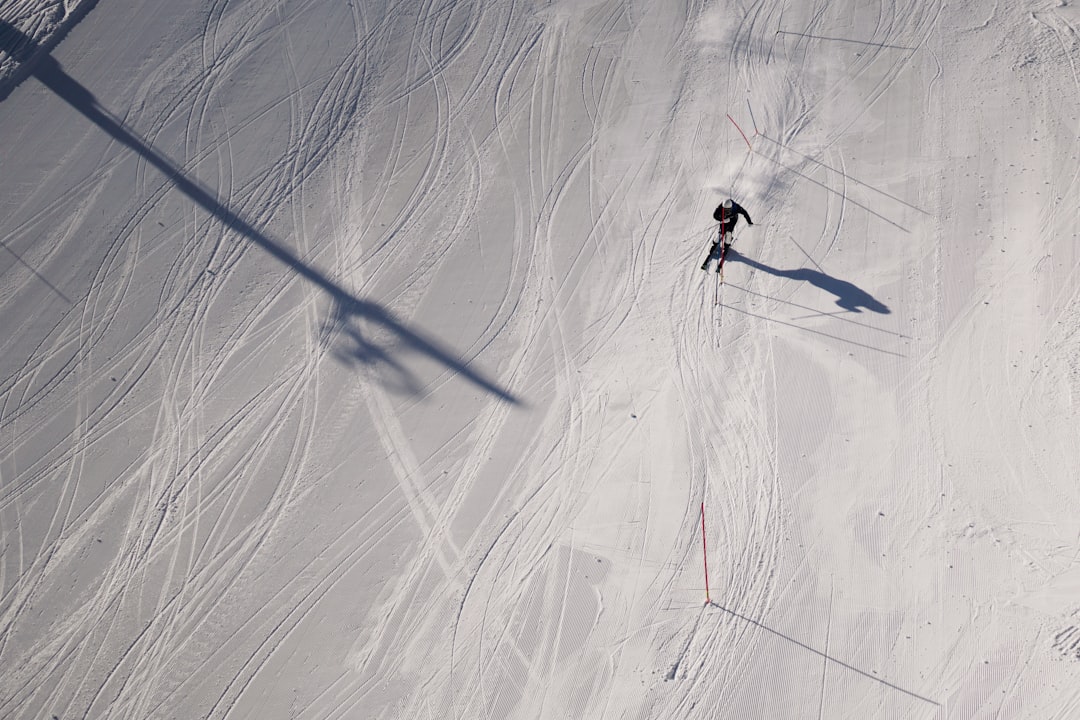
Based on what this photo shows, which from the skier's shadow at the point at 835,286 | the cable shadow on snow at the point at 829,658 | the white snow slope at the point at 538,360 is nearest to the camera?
the cable shadow on snow at the point at 829,658

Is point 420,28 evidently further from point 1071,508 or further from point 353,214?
point 1071,508

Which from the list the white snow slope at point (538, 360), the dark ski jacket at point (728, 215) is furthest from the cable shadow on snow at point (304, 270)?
the dark ski jacket at point (728, 215)

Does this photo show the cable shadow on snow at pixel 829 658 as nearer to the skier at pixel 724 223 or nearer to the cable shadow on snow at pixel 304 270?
the cable shadow on snow at pixel 304 270

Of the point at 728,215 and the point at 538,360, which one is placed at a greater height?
the point at 728,215

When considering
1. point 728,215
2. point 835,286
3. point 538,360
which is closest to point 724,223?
point 728,215

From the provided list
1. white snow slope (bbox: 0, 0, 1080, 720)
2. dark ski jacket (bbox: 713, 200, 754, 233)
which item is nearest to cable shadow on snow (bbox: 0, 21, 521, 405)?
white snow slope (bbox: 0, 0, 1080, 720)

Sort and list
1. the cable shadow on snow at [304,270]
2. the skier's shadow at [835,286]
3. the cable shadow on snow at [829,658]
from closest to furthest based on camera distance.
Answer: the cable shadow on snow at [829,658] → the skier's shadow at [835,286] → the cable shadow on snow at [304,270]

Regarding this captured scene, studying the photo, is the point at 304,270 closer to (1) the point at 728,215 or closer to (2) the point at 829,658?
(1) the point at 728,215

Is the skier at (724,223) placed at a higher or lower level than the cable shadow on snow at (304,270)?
higher
